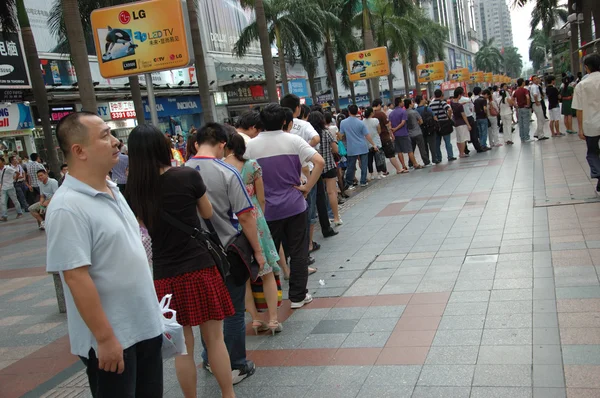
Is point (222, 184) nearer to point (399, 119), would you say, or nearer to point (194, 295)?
point (194, 295)

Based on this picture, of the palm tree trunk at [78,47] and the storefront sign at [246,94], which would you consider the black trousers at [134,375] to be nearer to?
the palm tree trunk at [78,47]

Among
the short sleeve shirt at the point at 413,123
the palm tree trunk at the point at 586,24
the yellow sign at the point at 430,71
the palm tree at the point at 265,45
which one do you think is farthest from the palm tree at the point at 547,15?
the short sleeve shirt at the point at 413,123

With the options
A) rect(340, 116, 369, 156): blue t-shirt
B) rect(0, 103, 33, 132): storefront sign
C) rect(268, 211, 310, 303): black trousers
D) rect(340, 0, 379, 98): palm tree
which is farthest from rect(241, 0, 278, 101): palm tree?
rect(268, 211, 310, 303): black trousers

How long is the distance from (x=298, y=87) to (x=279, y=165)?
41.4 meters

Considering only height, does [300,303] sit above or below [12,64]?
below

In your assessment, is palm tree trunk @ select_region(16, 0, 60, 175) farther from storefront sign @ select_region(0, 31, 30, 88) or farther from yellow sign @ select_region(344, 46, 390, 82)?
yellow sign @ select_region(344, 46, 390, 82)

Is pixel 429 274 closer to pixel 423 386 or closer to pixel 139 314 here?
pixel 423 386

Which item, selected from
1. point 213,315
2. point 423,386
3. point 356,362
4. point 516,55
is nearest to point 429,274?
point 356,362

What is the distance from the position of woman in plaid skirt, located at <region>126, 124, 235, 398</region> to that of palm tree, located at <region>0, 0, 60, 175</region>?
48.3 ft

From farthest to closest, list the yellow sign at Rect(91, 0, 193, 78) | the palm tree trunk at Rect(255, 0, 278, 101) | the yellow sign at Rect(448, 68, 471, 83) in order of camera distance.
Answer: the yellow sign at Rect(448, 68, 471, 83)
the palm tree trunk at Rect(255, 0, 278, 101)
the yellow sign at Rect(91, 0, 193, 78)

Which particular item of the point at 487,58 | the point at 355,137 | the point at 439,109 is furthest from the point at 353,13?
the point at 487,58

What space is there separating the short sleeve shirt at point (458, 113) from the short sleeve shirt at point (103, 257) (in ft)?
43.6

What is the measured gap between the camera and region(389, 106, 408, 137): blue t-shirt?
14.3 m

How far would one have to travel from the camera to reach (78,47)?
11.3 metres
